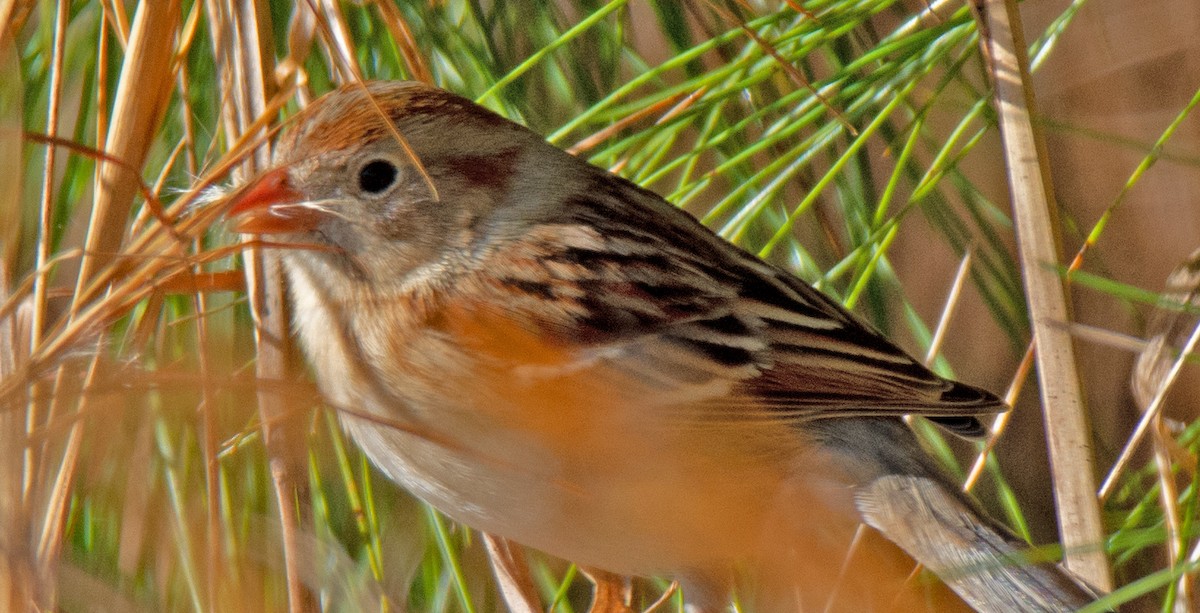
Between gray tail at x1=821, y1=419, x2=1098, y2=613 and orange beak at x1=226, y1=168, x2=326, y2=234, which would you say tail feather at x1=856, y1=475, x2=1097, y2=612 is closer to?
gray tail at x1=821, y1=419, x2=1098, y2=613

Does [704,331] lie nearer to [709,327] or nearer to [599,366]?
[709,327]

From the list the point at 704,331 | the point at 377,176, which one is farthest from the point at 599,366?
the point at 377,176

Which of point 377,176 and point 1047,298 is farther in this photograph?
point 377,176

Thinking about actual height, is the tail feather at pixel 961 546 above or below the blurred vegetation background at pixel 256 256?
below

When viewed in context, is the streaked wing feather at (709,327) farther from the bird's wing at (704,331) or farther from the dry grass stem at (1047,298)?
the dry grass stem at (1047,298)

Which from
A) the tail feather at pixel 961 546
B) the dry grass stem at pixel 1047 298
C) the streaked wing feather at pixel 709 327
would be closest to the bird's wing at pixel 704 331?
the streaked wing feather at pixel 709 327

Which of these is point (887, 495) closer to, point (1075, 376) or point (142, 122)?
→ point (1075, 376)

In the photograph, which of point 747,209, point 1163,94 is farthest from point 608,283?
point 1163,94
